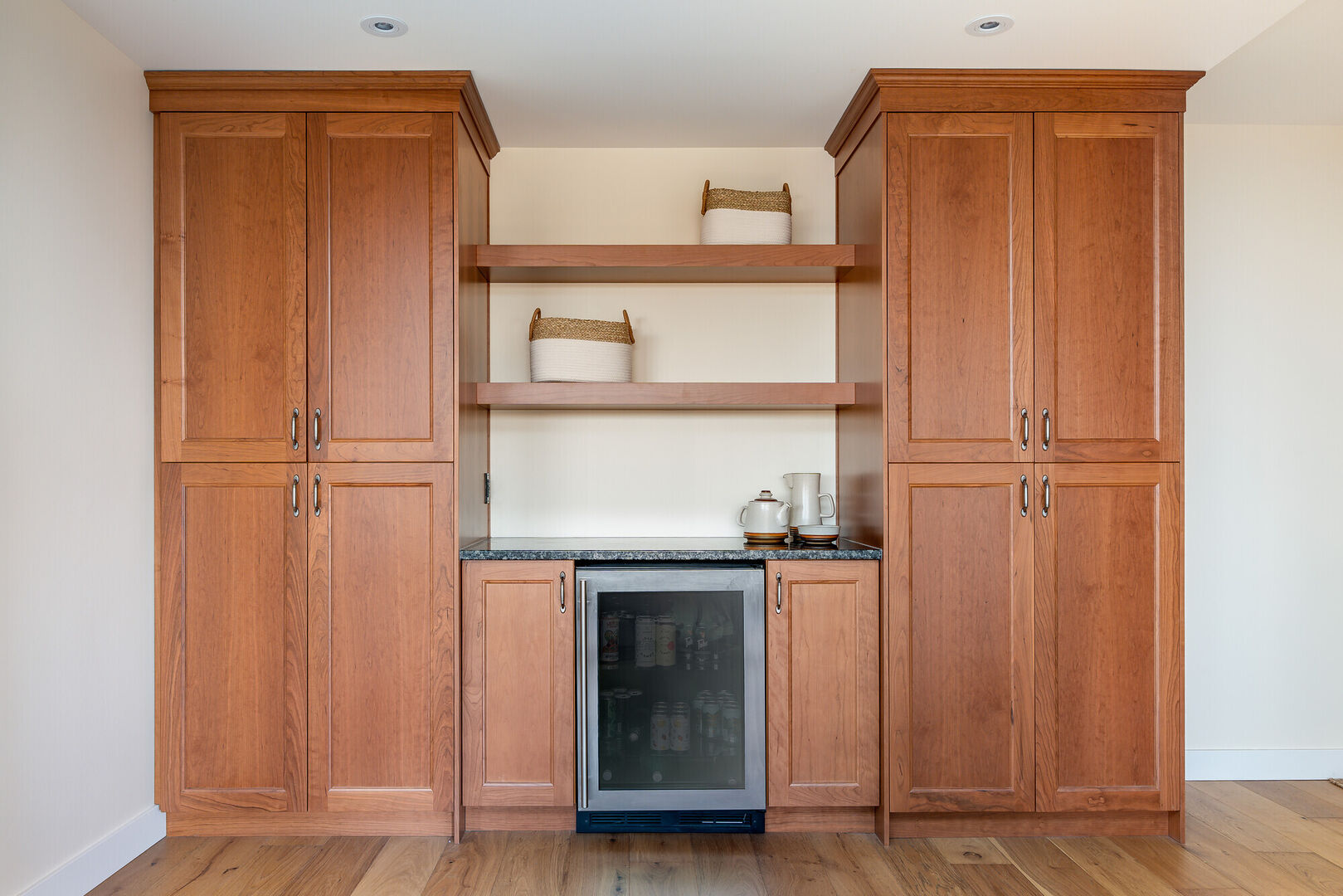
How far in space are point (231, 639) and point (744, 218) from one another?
215 centimetres

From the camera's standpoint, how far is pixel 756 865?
2.42 metres

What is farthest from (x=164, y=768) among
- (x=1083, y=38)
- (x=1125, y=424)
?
(x=1083, y=38)

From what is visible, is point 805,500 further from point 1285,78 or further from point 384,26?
point 1285,78

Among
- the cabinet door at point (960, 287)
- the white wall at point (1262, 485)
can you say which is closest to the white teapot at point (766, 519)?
the cabinet door at point (960, 287)

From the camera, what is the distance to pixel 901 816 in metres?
2.62

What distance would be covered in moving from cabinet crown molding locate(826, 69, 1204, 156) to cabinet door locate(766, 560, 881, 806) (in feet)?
4.75

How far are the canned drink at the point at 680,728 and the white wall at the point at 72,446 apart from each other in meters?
1.59

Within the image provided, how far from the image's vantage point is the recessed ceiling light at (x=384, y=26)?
7.39ft

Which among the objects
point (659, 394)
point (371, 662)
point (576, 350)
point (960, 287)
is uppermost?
point (960, 287)

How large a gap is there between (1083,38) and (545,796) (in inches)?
108

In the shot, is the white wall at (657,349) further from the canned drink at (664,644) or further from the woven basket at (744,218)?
the canned drink at (664,644)

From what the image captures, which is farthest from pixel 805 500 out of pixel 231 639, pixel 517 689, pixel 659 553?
pixel 231 639

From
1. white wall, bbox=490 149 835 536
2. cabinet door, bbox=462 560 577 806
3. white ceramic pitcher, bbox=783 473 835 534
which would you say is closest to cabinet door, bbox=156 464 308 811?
cabinet door, bbox=462 560 577 806

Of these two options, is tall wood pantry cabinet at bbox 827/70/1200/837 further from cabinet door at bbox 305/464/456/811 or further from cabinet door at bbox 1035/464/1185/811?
cabinet door at bbox 305/464/456/811
